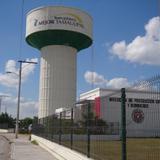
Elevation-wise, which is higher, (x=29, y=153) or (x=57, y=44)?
(x=57, y=44)

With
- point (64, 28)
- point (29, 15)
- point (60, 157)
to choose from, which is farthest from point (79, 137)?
point (29, 15)

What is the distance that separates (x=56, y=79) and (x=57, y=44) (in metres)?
5.26

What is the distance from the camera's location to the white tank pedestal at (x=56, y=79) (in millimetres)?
58656

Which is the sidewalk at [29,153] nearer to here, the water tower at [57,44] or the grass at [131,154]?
the grass at [131,154]

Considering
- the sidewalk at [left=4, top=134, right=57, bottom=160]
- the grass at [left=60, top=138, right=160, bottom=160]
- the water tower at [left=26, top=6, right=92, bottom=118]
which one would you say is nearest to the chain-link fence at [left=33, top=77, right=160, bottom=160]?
the grass at [left=60, top=138, right=160, bottom=160]

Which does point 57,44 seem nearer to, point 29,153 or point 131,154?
point 29,153

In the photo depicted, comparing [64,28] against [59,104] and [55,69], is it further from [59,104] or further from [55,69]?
[59,104]

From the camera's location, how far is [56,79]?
194 feet

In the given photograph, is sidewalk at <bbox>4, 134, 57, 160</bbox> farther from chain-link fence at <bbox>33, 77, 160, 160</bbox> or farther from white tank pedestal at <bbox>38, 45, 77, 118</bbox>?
white tank pedestal at <bbox>38, 45, 77, 118</bbox>

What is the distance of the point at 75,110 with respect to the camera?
65.6 feet

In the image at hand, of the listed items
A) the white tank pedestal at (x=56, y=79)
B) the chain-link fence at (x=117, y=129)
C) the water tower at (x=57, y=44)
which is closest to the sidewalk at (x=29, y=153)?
the chain-link fence at (x=117, y=129)

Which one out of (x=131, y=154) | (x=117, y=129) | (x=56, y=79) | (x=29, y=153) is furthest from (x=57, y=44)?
(x=117, y=129)

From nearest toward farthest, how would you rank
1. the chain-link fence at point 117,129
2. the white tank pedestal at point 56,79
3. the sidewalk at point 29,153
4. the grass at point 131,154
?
1. the chain-link fence at point 117,129
2. the grass at point 131,154
3. the sidewalk at point 29,153
4. the white tank pedestal at point 56,79

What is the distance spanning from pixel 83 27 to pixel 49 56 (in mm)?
6912
